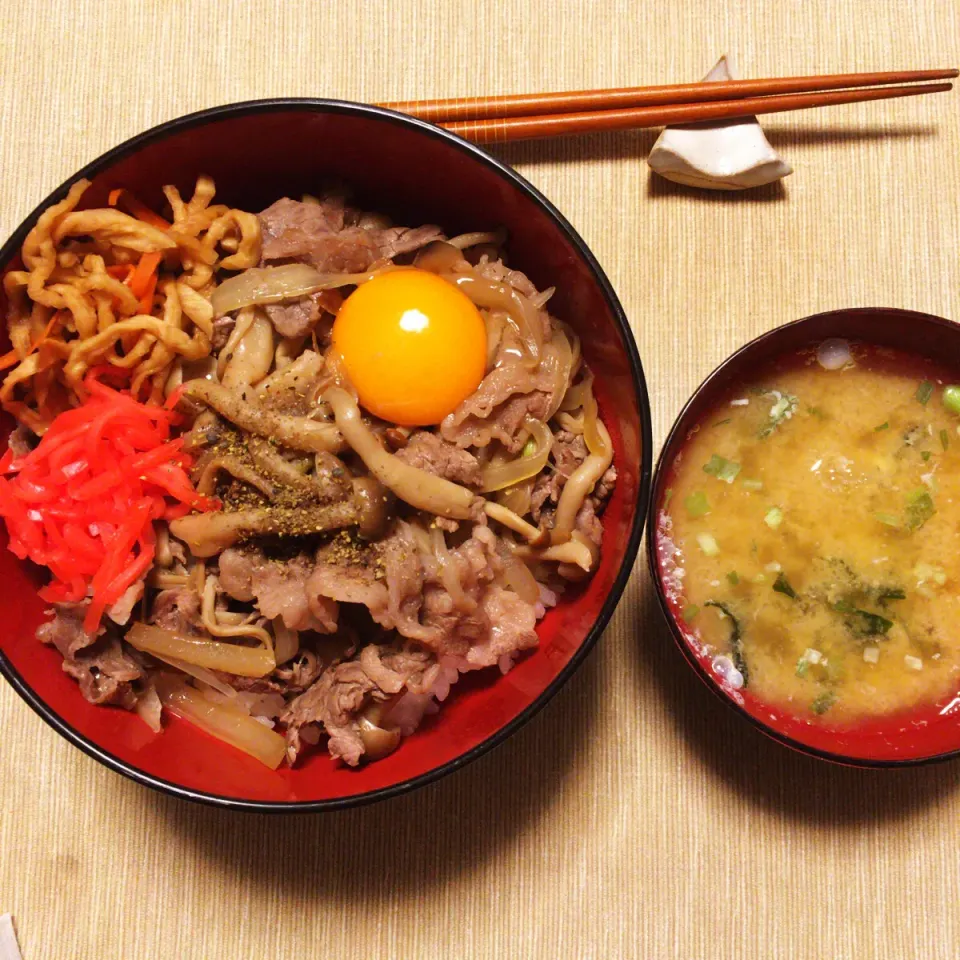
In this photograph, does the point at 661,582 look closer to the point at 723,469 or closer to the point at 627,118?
the point at 723,469

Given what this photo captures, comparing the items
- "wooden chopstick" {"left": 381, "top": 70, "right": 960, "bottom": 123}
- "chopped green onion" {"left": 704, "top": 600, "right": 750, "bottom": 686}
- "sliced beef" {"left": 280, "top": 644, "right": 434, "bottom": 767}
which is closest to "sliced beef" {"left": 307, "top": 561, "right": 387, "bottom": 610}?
"sliced beef" {"left": 280, "top": 644, "right": 434, "bottom": 767}

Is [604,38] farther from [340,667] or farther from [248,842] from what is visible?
[248,842]

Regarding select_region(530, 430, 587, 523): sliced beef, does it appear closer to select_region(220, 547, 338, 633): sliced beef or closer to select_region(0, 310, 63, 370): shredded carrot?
select_region(220, 547, 338, 633): sliced beef

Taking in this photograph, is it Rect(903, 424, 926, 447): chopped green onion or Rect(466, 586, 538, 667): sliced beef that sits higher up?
Rect(903, 424, 926, 447): chopped green onion

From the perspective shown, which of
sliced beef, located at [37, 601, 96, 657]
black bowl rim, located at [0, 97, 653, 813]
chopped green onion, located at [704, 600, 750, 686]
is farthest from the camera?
chopped green onion, located at [704, 600, 750, 686]

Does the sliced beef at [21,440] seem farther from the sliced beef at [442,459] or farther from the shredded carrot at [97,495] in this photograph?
the sliced beef at [442,459]

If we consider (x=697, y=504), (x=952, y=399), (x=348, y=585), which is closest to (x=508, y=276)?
(x=697, y=504)
